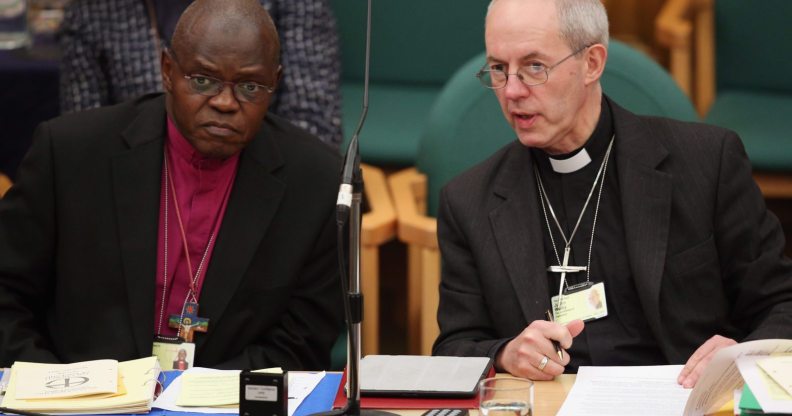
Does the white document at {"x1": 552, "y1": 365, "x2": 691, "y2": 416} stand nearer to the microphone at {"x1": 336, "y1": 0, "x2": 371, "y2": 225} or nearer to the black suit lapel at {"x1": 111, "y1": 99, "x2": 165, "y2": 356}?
the microphone at {"x1": 336, "y1": 0, "x2": 371, "y2": 225}

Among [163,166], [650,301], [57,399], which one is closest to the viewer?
[57,399]

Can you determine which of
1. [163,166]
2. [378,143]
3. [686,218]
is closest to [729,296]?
[686,218]

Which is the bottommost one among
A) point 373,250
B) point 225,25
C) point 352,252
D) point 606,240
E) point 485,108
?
point 373,250

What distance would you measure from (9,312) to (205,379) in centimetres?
77

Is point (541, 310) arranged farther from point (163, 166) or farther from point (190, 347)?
point (163, 166)

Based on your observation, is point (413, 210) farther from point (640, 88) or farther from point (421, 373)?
point (421, 373)

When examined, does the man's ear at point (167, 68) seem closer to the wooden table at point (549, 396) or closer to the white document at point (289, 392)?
the white document at point (289, 392)

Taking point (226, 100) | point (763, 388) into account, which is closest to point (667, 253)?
point (763, 388)

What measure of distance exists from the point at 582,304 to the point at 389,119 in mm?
2224

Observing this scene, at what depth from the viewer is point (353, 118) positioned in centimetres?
498

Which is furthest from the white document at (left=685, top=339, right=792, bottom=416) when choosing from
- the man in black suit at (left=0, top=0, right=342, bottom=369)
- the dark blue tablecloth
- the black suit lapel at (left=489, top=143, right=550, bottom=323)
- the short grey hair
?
the dark blue tablecloth

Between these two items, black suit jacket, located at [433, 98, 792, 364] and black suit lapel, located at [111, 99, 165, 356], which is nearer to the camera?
black suit jacket, located at [433, 98, 792, 364]

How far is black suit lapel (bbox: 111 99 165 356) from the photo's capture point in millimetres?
3027

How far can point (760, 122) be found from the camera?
489 centimetres
